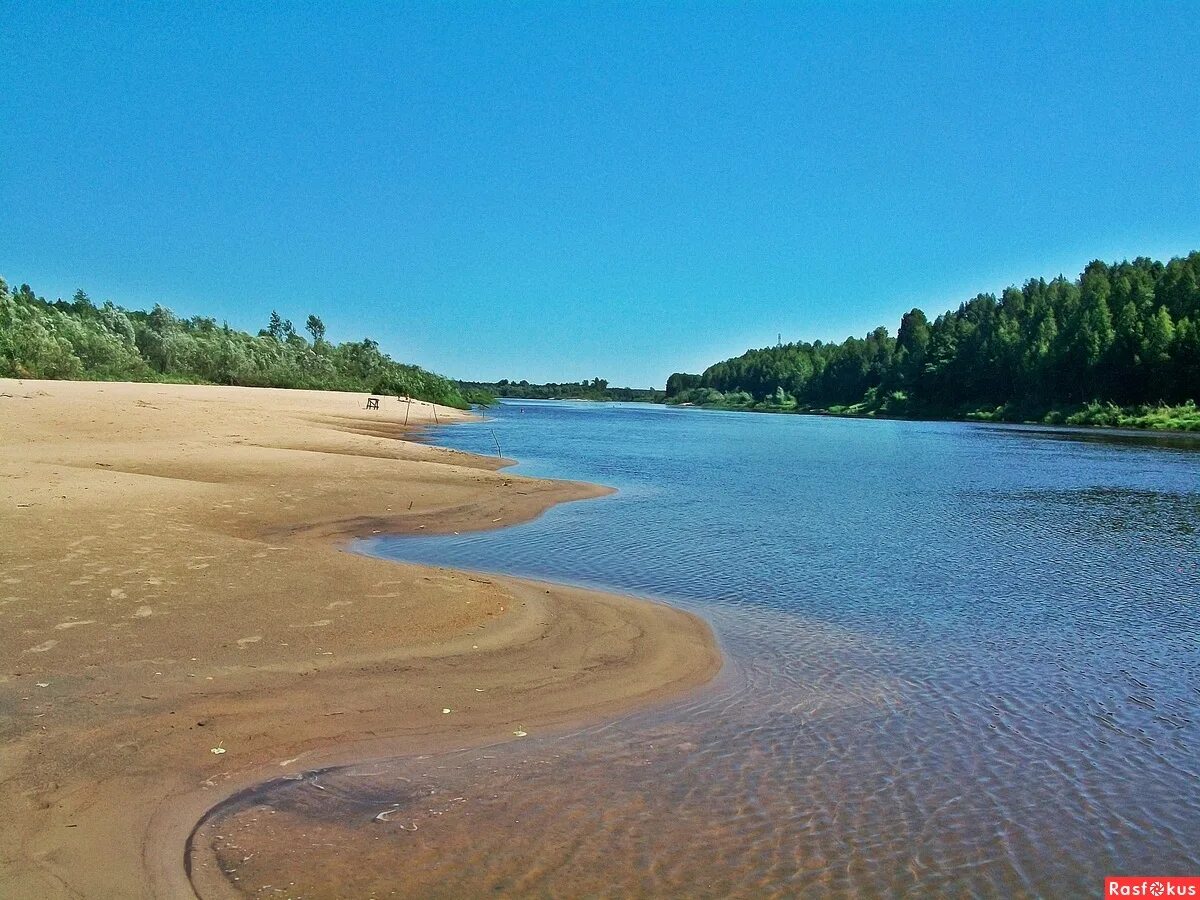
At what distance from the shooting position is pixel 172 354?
266 feet

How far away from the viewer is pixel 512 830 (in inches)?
201

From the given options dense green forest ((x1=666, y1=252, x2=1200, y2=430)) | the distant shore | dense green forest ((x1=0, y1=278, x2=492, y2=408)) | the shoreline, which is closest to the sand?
dense green forest ((x1=0, y1=278, x2=492, y2=408))

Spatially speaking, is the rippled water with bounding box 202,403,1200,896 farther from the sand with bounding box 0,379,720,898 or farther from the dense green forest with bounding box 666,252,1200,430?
the dense green forest with bounding box 666,252,1200,430

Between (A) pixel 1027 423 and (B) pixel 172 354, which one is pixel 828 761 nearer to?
(B) pixel 172 354

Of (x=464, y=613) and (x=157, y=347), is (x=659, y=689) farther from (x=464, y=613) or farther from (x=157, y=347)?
(x=157, y=347)

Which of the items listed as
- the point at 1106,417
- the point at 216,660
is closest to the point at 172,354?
the point at 216,660

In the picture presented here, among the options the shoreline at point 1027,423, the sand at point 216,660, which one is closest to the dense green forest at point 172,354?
the sand at point 216,660

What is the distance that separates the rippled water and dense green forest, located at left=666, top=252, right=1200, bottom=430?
79.5 m

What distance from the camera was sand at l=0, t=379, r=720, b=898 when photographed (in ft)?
16.0

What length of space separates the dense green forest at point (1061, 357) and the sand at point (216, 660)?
85.1 m

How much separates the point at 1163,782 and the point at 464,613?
22.1 ft

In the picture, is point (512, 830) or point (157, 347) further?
point (157, 347)

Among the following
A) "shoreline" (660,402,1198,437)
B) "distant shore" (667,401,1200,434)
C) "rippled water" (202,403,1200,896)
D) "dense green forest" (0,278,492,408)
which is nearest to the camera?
"rippled water" (202,403,1200,896)

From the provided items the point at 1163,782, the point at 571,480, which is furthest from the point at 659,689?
the point at 571,480
